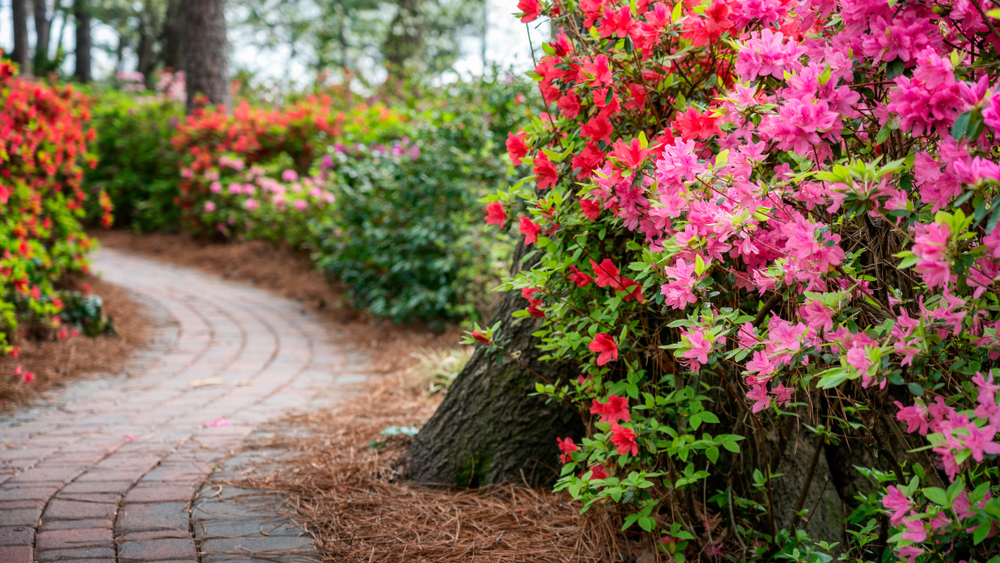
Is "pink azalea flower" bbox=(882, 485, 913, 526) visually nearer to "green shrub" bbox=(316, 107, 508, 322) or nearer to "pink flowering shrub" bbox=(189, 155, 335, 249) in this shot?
"green shrub" bbox=(316, 107, 508, 322)

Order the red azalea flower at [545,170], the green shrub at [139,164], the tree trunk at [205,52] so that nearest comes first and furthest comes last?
the red azalea flower at [545,170] → the tree trunk at [205,52] → the green shrub at [139,164]

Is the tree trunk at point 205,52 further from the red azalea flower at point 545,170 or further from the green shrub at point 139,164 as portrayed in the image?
the red azalea flower at point 545,170

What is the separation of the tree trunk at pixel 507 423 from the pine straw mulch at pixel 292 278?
2017 millimetres

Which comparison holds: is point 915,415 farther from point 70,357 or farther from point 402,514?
point 70,357

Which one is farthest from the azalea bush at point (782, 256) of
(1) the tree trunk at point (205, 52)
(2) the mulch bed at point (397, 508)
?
(1) the tree trunk at point (205, 52)

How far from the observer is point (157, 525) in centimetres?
206

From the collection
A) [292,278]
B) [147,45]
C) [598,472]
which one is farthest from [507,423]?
[147,45]

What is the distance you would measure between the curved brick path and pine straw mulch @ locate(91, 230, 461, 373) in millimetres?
299

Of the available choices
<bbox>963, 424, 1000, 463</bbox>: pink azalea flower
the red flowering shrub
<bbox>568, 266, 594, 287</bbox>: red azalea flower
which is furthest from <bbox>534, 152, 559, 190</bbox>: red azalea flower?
the red flowering shrub

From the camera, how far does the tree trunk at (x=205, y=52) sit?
9.02 metres

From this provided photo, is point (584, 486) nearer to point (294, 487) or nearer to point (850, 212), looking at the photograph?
point (850, 212)

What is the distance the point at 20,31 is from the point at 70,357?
13961 millimetres

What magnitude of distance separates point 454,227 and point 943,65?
13.0 feet

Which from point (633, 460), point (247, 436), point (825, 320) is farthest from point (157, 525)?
point (825, 320)
